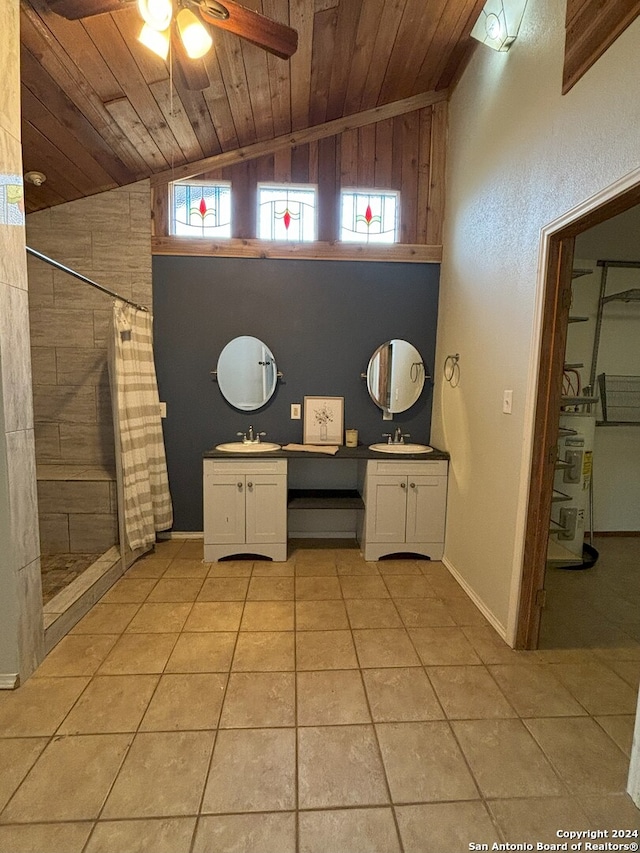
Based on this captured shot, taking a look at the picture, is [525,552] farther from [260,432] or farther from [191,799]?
[260,432]

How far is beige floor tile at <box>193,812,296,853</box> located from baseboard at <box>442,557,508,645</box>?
1.39m

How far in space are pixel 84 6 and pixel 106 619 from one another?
8.75 feet

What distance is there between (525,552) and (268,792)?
4.82 feet

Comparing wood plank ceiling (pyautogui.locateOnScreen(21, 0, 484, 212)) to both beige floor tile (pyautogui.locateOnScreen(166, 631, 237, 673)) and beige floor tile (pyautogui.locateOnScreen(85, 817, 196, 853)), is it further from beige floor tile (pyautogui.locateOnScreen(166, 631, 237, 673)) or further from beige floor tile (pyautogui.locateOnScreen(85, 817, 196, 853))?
beige floor tile (pyautogui.locateOnScreen(85, 817, 196, 853))

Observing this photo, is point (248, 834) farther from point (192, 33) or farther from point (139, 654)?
point (192, 33)

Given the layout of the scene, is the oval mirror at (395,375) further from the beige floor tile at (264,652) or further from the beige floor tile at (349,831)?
the beige floor tile at (349,831)

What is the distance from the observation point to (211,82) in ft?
7.88

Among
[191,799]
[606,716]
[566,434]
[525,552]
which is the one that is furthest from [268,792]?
[566,434]

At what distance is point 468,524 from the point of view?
8.75ft

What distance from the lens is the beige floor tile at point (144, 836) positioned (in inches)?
45.8

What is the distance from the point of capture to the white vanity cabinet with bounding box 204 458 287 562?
2.92 m

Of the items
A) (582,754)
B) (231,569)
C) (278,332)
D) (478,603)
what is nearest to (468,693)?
(582,754)

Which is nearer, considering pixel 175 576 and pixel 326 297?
pixel 175 576

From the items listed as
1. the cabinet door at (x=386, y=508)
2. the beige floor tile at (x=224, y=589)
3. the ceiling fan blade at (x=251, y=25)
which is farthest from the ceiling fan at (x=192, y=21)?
the beige floor tile at (x=224, y=589)
